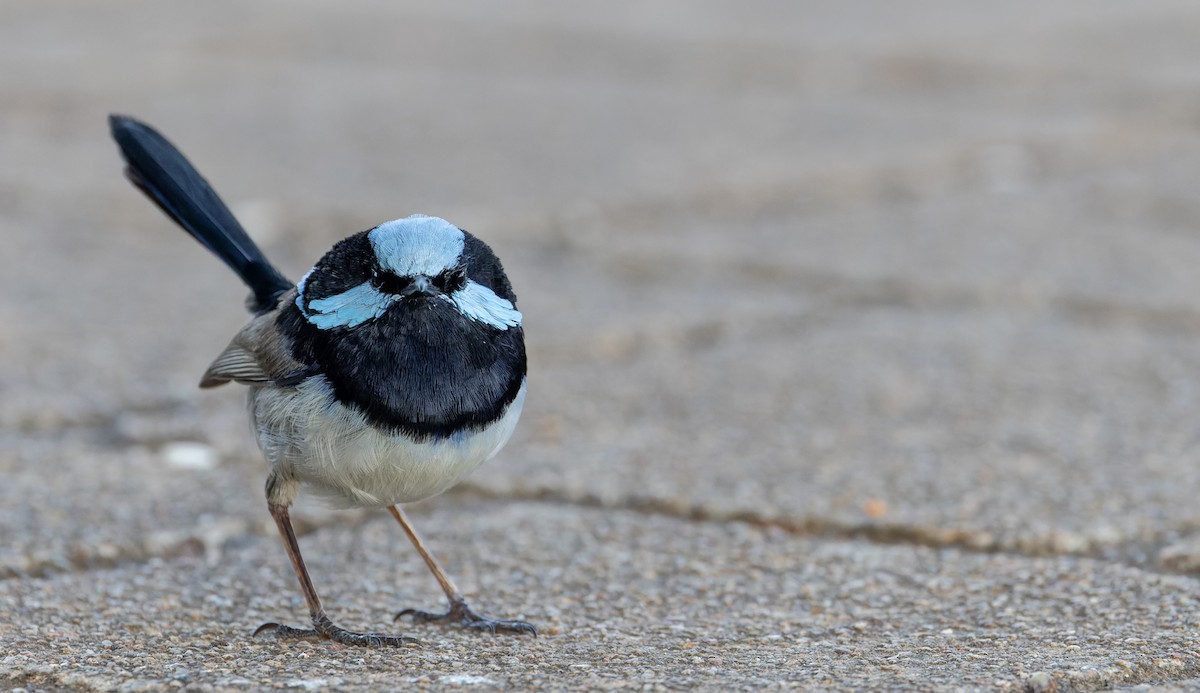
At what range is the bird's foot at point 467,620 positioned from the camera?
2488mm

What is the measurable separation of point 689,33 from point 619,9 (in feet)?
2.13

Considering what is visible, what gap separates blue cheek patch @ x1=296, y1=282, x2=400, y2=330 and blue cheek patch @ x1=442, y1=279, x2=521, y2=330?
10cm

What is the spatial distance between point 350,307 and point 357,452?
232 millimetres

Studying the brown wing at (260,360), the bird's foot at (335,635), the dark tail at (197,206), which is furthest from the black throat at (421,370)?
the dark tail at (197,206)

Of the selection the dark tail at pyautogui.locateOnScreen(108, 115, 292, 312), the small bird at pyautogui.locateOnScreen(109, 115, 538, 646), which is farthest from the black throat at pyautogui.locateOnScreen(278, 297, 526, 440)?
the dark tail at pyautogui.locateOnScreen(108, 115, 292, 312)

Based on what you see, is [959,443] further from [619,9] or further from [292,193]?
[619,9]

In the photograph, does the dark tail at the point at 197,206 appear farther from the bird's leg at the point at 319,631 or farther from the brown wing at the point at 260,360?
the bird's leg at the point at 319,631

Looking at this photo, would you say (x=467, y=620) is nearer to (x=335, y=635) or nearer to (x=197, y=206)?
(x=335, y=635)

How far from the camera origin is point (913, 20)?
7.95 metres

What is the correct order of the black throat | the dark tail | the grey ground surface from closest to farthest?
the black throat → the grey ground surface → the dark tail

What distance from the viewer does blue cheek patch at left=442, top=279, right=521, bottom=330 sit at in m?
2.41

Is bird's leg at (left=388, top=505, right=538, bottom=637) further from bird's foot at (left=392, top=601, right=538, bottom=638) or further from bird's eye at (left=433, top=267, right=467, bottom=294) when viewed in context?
bird's eye at (left=433, top=267, right=467, bottom=294)

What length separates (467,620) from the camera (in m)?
2.57

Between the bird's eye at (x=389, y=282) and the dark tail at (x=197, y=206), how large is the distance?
68cm
